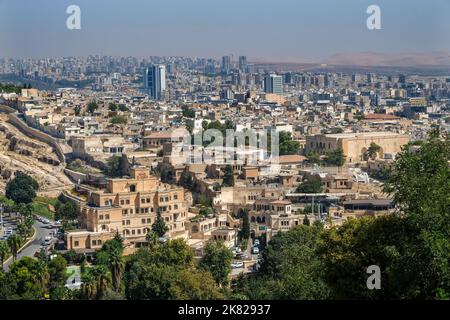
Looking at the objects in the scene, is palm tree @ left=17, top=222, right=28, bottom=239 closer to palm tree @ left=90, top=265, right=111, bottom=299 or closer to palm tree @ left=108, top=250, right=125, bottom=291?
palm tree @ left=108, top=250, right=125, bottom=291

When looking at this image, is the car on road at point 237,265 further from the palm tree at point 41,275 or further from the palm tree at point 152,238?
the palm tree at point 41,275

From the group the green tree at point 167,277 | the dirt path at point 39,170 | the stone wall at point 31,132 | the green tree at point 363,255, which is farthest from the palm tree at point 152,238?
the stone wall at point 31,132

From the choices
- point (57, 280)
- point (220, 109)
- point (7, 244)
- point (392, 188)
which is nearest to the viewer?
point (392, 188)

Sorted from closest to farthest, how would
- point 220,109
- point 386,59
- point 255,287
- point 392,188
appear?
point 392,188 < point 255,287 < point 386,59 < point 220,109

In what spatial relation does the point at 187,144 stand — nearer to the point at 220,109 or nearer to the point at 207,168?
the point at 207,168

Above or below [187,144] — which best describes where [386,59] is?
above

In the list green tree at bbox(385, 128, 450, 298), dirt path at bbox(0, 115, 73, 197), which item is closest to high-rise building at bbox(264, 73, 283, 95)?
dirt path at bbox(0, 115, 73, 197)

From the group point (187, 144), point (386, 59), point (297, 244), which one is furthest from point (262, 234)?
point (386, 59)
